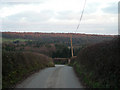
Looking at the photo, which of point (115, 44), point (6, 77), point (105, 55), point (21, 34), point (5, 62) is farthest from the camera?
point (21, 34)

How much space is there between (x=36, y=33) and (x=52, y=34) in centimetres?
495

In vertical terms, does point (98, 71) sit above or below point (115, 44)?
below

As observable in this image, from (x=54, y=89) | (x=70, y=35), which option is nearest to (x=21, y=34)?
(x=70, y=35)

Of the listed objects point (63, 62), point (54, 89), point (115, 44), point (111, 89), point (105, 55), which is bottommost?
point (63, 62)

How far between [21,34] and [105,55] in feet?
111

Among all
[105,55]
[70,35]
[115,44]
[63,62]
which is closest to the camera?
[115,44]

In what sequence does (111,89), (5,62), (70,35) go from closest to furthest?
1. (111,89)
2. (5,62)
3. (70,35)

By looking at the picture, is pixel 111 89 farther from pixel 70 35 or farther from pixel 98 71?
pixel 70 35

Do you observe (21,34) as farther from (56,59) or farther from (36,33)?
(56,59)

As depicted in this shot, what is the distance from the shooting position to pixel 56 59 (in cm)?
7550

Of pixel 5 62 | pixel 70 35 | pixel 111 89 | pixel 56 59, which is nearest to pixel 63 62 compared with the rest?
pixel 56 59

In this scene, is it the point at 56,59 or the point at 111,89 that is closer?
the point at 111,89

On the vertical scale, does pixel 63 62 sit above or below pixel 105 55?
below

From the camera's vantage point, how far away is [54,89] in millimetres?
9734
